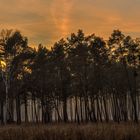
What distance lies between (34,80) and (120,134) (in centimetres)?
5014

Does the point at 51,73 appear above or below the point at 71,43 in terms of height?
below

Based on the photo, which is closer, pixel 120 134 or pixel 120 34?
pixel 120 134

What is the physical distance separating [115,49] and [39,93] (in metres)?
16.5

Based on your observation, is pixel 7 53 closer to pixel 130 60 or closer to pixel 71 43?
pixel 71 43

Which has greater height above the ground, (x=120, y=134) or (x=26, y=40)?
(x=26, y=40)

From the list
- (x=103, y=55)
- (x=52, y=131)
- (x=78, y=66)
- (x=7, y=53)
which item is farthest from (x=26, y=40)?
(x=52, y=131)

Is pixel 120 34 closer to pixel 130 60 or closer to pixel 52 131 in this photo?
pixel 130 60

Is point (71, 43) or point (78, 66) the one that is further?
point (71, 43)

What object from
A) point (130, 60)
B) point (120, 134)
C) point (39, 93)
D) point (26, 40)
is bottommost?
point (120, 134)

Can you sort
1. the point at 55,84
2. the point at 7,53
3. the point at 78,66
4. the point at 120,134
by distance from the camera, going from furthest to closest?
the point at 55,84, the point at 78,66, the point at 7,53, the point at 120,134

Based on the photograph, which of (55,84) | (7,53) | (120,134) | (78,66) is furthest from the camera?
(55,84)

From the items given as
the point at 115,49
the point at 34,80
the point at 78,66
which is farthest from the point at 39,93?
the point at 115,49

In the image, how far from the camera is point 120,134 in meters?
18.8

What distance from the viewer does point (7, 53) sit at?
60.4 m
